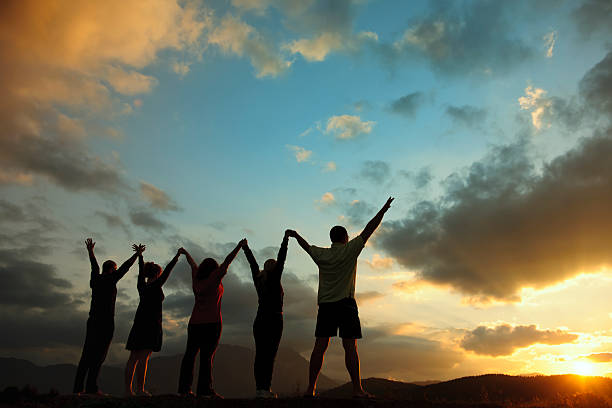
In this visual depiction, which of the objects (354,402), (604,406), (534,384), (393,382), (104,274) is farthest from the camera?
(393,382)

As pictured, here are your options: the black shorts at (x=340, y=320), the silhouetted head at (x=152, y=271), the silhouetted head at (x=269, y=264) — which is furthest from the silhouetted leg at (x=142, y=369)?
the black shorts at (x=340, y=320)

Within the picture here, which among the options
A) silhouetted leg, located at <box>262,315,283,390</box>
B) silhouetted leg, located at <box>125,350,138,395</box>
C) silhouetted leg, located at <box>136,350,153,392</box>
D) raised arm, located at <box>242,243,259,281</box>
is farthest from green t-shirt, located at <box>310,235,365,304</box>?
silhouetted leg, located at <box>125,350,138,395</box>

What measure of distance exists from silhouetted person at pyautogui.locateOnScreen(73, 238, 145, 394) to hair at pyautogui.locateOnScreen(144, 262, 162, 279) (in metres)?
0.38

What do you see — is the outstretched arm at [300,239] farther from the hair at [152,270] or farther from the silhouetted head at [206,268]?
the hair at [152,270]

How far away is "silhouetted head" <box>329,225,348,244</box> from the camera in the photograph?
839 cm

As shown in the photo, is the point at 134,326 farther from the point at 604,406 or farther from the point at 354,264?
the point at 604,406

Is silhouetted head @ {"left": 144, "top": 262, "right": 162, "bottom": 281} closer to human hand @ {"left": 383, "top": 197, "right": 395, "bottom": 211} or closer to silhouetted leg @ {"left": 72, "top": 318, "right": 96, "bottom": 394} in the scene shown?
silhouetted leg @ {"left": 72, "top": 318, "right": 96, "bottom": 394}

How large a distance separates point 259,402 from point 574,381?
1604 cm

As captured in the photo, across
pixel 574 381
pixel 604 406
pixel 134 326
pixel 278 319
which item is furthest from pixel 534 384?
pixel 134 326

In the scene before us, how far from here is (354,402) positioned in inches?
281

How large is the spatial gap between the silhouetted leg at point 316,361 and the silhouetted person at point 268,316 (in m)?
1.07

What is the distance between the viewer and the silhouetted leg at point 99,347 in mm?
9961

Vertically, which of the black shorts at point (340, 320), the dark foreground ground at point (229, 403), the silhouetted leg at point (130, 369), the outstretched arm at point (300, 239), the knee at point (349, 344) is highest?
the outstretched arm at point (300, 239)

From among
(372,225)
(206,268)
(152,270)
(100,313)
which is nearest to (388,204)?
(372,225)
